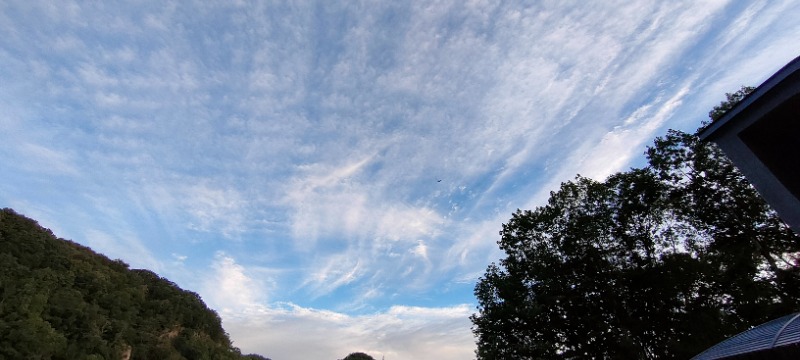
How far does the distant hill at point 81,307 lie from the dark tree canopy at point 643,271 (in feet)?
153

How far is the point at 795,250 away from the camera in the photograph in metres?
21.2

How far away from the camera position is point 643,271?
84.4 feet

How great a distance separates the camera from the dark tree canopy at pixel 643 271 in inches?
857

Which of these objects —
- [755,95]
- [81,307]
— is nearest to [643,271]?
[755,95]

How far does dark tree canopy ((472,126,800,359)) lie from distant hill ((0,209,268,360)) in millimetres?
46559

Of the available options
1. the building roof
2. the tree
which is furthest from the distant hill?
the tree

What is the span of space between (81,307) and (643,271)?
62.8 m

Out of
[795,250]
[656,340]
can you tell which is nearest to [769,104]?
[795,250]

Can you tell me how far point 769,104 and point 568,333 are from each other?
843 inches

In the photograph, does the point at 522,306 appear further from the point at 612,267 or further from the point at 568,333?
the point at 612,267

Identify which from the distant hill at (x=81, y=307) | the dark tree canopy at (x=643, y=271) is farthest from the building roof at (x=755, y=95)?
the distant hill at (x=81, y=307)

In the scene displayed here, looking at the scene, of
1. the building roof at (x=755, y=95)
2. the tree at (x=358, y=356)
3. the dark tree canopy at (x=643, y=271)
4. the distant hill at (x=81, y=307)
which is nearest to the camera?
the building roof at (x=755, y=95)

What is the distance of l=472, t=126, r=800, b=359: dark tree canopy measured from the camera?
21.8 metres

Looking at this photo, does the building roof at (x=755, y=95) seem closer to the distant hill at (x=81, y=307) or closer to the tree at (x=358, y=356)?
the distant hill at (x=81, y=307)
